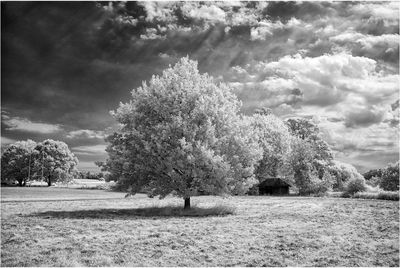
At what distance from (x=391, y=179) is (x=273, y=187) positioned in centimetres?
2220

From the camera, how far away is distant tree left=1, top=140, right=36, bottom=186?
360 feet

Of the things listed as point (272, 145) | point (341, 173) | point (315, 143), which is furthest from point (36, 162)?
point (341, 173)

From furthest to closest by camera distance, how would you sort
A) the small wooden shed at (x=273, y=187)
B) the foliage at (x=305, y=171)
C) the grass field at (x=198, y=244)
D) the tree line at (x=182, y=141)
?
the small wooden shed at (x=273, y=187), the foliage at (x=305, y=171), the tree line at (x=182, y=141), the grass field at (x=198, y=244)

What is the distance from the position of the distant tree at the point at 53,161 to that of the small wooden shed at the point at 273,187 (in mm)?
67334

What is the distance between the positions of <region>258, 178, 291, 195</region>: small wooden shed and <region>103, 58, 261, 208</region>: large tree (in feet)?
141

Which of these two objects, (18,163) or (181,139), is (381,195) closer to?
(181,139)

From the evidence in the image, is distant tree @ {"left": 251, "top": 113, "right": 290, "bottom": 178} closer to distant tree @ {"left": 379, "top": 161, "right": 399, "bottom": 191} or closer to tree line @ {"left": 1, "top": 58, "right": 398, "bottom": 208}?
distant tree @ {"left": 379, "top": 161, "right": 399, "bottom": 191}

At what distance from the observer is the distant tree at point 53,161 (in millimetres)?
109375

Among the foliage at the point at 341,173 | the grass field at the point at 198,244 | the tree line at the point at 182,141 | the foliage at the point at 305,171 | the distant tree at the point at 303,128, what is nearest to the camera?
the grass field at the point at 198,244

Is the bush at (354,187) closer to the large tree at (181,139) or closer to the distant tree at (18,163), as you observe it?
the large tree at (181,139)

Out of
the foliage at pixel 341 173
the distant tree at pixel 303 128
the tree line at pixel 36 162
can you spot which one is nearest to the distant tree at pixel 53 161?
the tree line at pixel 36 162

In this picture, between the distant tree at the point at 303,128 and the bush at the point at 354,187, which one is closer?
the bush at the point at 354,187

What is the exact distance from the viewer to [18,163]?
111250 mm

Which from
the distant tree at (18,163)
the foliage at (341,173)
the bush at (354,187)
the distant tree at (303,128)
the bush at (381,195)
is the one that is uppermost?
the distant tree at (303,128)
